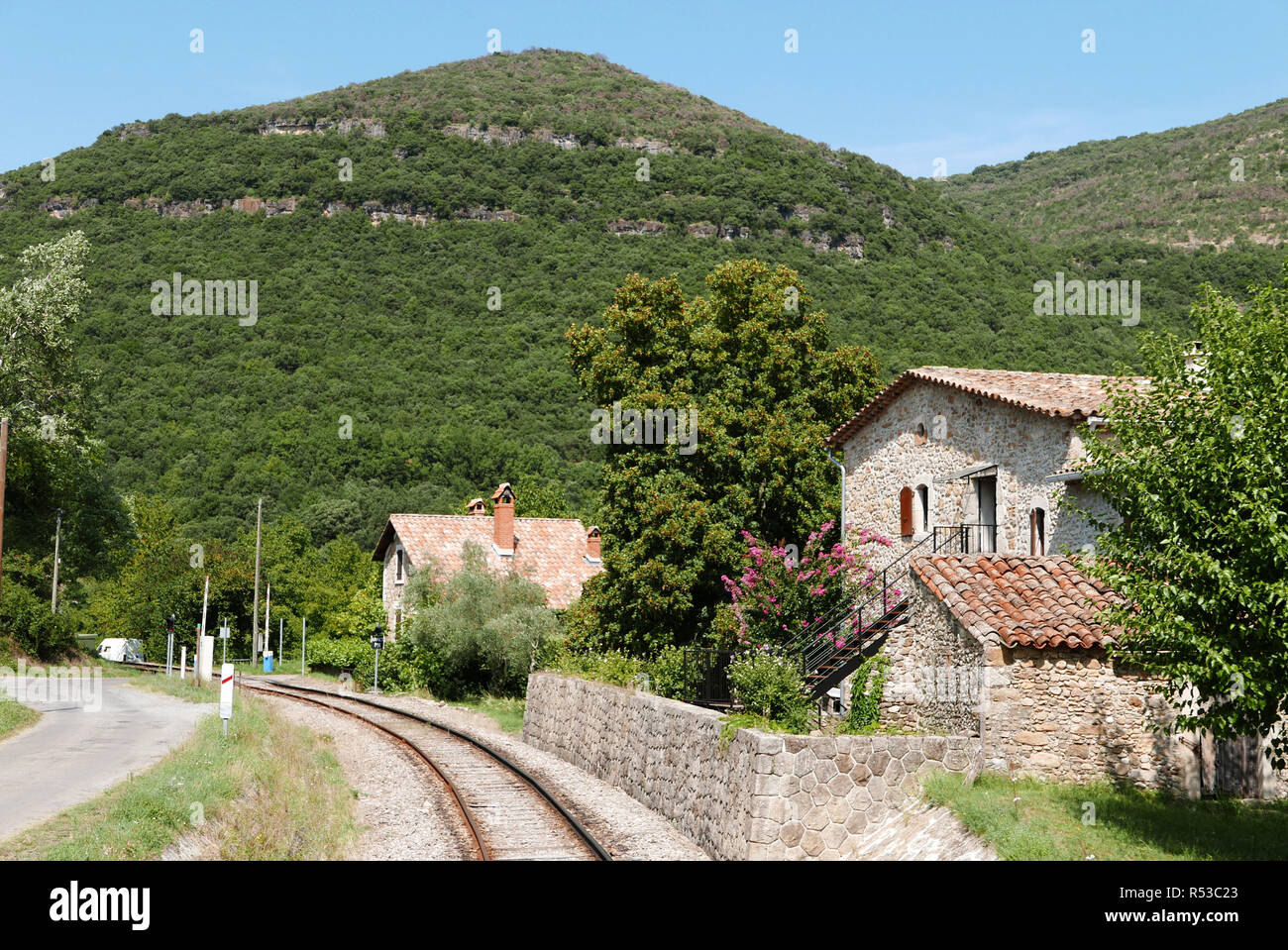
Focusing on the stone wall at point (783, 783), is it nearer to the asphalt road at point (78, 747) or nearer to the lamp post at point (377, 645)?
the asphalt road at point (78, 747)

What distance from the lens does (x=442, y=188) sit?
117000 mm

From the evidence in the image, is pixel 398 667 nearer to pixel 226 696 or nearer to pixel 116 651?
pixel 226 696

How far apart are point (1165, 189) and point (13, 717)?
11467cm

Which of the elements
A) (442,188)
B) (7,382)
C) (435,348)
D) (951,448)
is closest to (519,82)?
(442,188)

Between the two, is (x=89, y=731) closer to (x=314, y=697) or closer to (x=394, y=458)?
(x=314, y=697)

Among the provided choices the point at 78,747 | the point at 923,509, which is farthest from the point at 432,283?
the point at 78,747

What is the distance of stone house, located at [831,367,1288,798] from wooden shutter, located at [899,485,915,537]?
2.63 m

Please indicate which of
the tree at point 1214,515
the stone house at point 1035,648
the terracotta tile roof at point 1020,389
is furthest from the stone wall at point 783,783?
the terracotta tile roof at point 1020,389

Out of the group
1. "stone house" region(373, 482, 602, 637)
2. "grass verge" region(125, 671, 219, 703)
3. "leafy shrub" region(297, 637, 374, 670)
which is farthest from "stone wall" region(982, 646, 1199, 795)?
"leafy shrub" region(297, 637, 374, 670)

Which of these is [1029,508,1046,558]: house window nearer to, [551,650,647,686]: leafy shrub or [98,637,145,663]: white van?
[551,650,647,686]: leafy shrub

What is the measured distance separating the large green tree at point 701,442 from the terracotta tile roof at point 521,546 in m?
14.0

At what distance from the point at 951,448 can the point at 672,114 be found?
144 meters

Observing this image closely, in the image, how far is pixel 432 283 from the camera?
95188mm

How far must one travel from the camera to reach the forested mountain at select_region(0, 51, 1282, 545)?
238 feet
